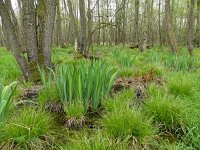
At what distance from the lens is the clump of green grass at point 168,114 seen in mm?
2834

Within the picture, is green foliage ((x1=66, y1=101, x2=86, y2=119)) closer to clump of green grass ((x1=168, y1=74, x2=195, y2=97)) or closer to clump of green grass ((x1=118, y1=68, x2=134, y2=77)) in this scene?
clump of green grass ((x1=168, y1=74, x2=195, y2=97))

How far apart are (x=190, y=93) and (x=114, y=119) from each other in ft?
6.04

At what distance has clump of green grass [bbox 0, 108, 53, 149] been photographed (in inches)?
90.8

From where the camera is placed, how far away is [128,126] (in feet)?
8.13

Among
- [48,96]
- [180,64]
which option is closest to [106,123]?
[48,96]

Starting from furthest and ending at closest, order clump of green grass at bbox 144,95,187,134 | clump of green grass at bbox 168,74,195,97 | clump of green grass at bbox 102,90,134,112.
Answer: clump of green grass at bbox 168,74,195,97
clump of green grass at bbox 102,90,134,112
clump of green grass at bbox 144,95,187,134

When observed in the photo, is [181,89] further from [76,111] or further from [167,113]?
[76,111]

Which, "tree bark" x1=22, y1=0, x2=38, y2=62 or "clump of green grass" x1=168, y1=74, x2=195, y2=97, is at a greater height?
"tree bark" x1=22, y1=0, x2=38, y2=62

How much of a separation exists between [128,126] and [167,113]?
2.11ft

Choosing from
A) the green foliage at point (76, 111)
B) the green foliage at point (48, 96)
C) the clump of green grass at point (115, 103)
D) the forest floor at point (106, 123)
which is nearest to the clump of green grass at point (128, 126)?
the forest floor at point (106, 123)

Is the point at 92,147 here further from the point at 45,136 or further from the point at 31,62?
the point at 31,62

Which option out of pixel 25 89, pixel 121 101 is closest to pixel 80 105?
pixel 121 101

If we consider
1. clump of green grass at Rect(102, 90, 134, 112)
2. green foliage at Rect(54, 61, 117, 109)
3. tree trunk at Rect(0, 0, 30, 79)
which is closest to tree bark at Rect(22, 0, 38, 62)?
tree trunk at Rect(0, 0, 30, 79)

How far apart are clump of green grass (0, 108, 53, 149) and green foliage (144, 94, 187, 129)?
116 cm
